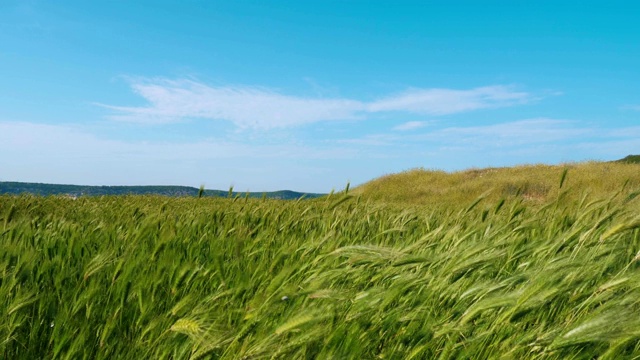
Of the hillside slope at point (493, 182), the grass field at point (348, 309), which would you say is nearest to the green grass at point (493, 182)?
the hillside slope at point (493, 182)

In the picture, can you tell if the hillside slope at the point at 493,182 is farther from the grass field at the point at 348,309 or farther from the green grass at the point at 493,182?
the grass field at the point at 348,309

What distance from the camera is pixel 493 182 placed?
21.2 meters

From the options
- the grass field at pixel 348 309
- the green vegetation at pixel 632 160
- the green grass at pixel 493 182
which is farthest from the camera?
the green vegetation at pixel 632 160

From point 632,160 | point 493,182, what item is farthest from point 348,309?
point 632,160

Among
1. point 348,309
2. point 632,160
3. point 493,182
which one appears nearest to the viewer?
point 348,309

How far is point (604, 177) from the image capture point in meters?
19.9

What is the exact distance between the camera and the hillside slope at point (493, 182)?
19.1 metres

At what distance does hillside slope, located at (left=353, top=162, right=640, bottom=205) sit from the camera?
19062 mm

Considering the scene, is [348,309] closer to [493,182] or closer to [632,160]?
[493,182]

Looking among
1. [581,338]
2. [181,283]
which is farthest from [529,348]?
[181,283]

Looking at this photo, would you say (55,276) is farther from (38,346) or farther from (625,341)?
(625,341)

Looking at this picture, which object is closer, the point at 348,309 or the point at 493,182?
the point at 348,309

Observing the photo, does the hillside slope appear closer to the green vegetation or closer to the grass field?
the green vegetation

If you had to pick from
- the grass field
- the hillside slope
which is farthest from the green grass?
the grass field
